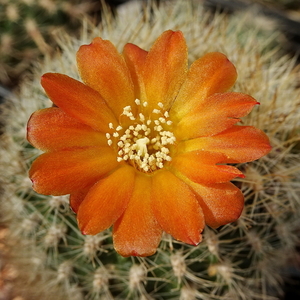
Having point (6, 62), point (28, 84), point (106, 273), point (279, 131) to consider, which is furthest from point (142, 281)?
point (6, 62)

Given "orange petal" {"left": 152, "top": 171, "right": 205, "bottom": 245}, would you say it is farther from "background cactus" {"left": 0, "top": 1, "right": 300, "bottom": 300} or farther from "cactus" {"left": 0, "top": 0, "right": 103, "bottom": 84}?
"cactus" {"left": 0, "top": 0, "right": 103, "bottom": 84}

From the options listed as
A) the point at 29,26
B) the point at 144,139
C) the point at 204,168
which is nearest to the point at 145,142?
the point at 144,139

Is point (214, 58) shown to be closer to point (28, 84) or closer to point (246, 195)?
point (246, 195)

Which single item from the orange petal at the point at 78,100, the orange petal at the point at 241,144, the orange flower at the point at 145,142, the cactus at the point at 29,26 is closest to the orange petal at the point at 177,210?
the orange flower at the point at 145,142

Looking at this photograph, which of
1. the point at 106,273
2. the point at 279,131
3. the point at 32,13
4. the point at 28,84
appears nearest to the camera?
the point at 106,273

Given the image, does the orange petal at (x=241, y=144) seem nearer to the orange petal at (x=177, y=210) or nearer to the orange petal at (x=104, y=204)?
→ the orange petal at (x=177, y=210)

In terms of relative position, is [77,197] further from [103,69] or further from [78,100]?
[103,69]

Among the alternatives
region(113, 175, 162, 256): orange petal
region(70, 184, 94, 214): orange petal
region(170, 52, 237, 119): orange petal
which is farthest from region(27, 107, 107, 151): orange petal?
region(170, 52, 237, 119): orange petal

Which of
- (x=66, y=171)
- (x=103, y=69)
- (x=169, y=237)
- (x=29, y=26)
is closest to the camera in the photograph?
(x=66, y=171)
